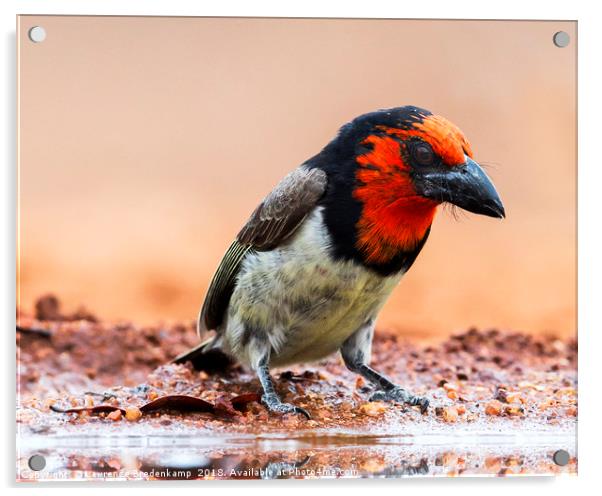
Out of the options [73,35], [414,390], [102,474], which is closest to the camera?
[102,474]

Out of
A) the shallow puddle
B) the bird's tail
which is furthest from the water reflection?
the bird's tail

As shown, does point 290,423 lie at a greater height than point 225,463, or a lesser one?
greater

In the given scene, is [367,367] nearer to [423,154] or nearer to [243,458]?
[243,458]

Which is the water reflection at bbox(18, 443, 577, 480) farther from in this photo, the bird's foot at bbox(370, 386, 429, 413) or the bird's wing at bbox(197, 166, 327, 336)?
the bird's wing at bbox(197, 166, 327, 336)

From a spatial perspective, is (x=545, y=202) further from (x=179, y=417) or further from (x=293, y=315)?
(x=179, y=417)

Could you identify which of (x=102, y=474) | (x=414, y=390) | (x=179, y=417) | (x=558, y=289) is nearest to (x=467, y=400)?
(x=414, y=390)

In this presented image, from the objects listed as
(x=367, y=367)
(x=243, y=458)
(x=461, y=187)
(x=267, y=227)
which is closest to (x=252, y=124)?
(x=267, y=227)
